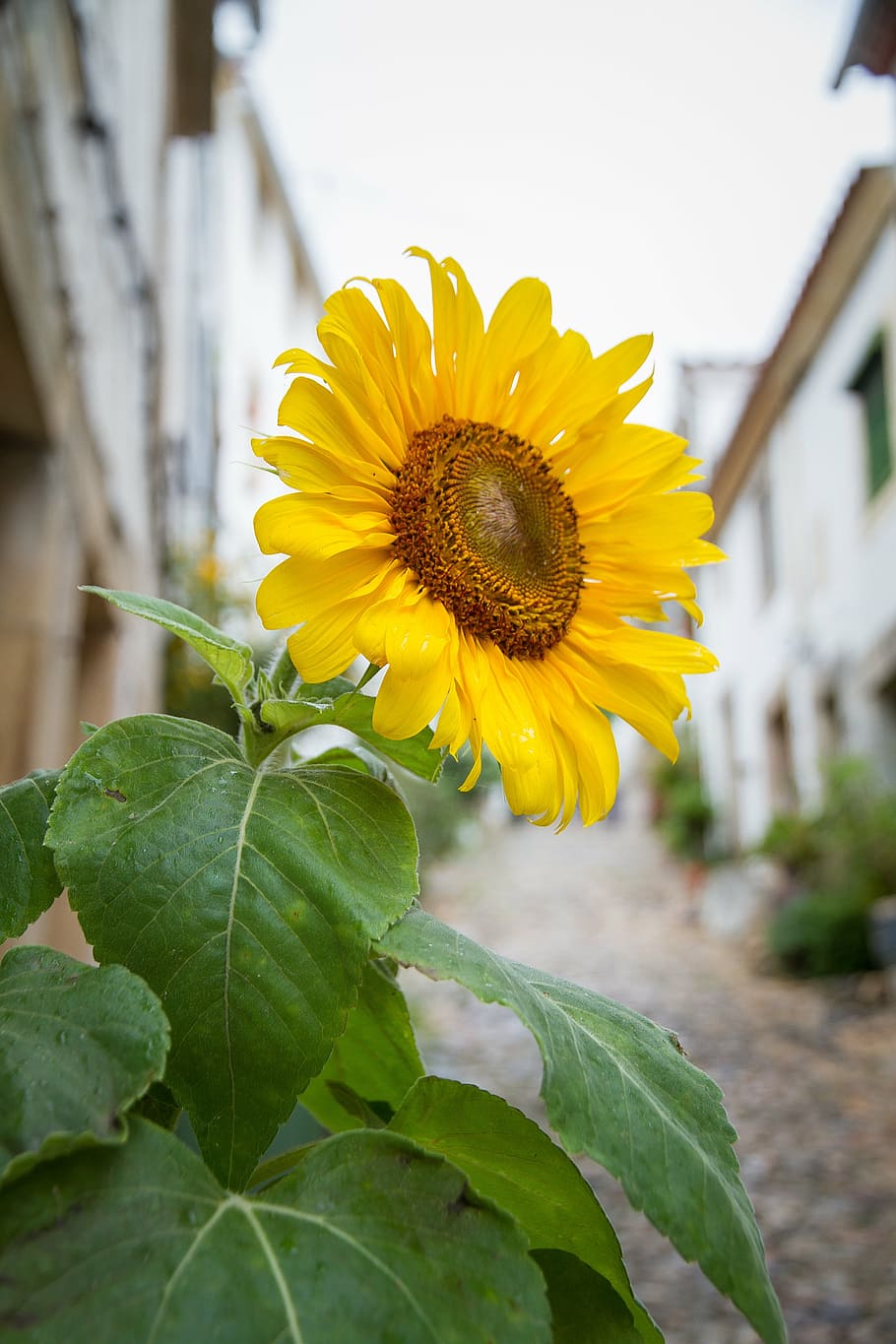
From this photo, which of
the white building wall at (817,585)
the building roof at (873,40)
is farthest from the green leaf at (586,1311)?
the white building wall at (817,585)

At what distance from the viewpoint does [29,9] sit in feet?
10.1

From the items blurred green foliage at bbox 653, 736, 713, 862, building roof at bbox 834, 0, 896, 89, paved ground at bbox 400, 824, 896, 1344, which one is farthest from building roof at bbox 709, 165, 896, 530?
paved ground at bbox 400, 824, 896, 1344

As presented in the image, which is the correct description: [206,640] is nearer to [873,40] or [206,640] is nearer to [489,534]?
[489,534]

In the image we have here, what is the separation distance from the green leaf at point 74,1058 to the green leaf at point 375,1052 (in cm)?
24

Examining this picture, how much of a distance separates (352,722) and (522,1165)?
0.95 feet

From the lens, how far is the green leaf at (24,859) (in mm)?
674

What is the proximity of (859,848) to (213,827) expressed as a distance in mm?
9509

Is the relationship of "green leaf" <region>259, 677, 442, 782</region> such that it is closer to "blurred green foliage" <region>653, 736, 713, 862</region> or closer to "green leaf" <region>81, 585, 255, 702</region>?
"green leaf" <region>81, 585, 255, 702</region>

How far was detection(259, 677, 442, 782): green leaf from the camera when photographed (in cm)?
76

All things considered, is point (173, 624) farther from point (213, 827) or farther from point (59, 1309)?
point (59, 1309)

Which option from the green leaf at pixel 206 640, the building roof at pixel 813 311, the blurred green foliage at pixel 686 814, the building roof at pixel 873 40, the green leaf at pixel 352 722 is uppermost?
the building roof at pixel 873 40

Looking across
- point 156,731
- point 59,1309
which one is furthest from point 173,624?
point 59,1309

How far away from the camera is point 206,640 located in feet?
2.43

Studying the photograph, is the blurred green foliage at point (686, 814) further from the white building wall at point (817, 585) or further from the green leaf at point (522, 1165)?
the green leaf at point (522, 1165)
